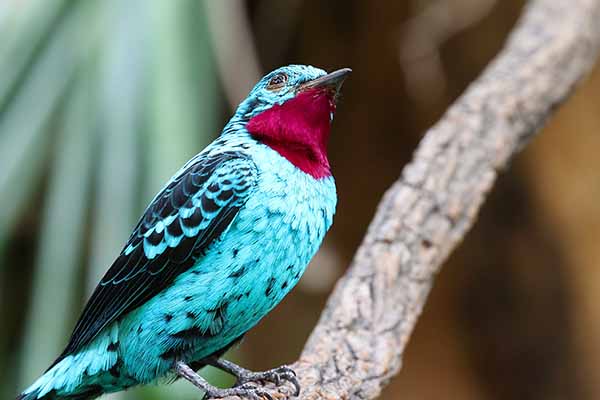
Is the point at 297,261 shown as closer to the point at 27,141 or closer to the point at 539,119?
the point at 27,141

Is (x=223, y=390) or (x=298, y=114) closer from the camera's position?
(x=223, y=390)

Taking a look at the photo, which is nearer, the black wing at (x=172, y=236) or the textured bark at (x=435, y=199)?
the black wing at (x=172, y=236)

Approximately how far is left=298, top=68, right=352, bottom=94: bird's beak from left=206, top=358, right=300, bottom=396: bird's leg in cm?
104

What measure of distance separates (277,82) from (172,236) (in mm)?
739

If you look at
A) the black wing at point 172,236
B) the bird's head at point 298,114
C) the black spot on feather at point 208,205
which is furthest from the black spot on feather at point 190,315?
the bird's head at point 298,114

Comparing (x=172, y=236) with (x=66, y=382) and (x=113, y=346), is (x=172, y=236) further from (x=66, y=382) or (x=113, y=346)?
(x=66, y=382)

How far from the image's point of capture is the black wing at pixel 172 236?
2.81 meters

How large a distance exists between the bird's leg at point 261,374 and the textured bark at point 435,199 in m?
0.07

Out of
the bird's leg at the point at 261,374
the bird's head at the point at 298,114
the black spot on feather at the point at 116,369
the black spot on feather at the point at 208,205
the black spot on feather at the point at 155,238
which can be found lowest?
the black spot on feather at the point at 116,369

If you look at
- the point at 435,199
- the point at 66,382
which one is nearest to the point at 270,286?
the point at 66,382

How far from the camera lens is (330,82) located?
119 inches

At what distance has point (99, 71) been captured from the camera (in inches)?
144

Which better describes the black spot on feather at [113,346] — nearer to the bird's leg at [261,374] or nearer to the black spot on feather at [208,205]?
the bird's leg at [261,374]

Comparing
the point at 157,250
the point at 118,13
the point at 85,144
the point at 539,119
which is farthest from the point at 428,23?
the point at 157,250
